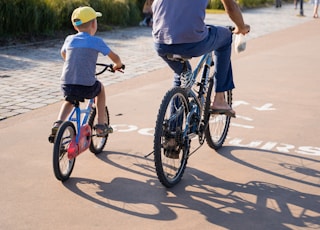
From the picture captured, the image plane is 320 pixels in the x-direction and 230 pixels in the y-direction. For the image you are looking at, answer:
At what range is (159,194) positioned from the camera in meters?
5.05

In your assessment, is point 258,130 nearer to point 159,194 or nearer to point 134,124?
point 134,124

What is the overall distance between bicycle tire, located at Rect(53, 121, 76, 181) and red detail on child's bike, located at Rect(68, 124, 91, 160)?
0.13 ft

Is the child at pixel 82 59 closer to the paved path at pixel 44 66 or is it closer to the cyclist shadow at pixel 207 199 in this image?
the cyclist shadow at pixel 207 199

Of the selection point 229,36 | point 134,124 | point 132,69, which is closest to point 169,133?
point 229,36

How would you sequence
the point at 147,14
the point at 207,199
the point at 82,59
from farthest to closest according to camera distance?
the point at 147,14 → the point at 82,59 → the point at 207,199

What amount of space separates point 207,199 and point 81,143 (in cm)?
122

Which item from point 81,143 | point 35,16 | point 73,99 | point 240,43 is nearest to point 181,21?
point 240,43

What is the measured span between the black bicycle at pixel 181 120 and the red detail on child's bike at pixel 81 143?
0.70m

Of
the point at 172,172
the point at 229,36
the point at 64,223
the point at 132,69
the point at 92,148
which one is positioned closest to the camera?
the point at 64,223

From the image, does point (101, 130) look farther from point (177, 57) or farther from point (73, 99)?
point (177, 57)

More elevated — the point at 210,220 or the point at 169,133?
the point at 169,133

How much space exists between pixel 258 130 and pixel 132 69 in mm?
4569

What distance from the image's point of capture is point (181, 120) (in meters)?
5.27

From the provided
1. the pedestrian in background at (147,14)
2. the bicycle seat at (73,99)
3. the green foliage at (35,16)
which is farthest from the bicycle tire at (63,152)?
the pedestrian in background at (147,14)
